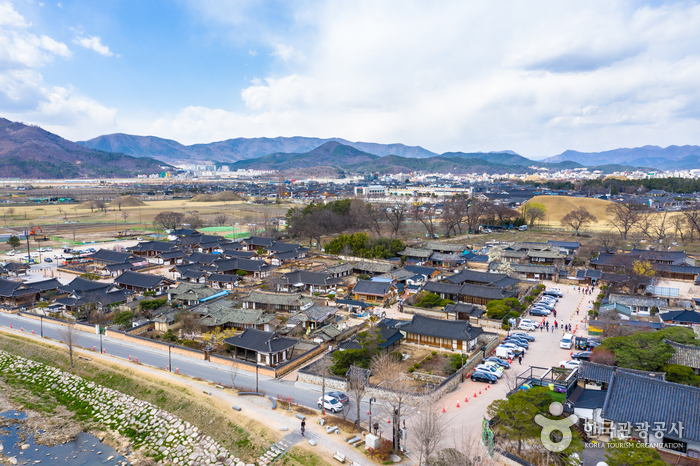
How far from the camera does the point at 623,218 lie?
63406mm

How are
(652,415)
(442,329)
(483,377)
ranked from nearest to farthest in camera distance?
1. (652,415)
2. (483,377)
3. (442,329)

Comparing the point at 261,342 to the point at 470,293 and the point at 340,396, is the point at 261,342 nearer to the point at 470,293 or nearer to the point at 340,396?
the point at 340,396

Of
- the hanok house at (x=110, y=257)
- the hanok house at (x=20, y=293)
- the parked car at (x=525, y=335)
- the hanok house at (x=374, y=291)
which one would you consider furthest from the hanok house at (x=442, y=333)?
the hanok house at (x=110, y=257)

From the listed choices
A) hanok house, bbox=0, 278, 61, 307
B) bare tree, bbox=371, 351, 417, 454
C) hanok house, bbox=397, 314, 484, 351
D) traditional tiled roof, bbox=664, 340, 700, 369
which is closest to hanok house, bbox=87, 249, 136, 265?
hanok house, bbox=0, 278, 61, 307

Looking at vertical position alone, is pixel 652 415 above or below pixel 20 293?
above

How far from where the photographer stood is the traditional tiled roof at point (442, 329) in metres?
23.7

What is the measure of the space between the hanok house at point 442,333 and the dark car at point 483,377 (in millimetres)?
3418

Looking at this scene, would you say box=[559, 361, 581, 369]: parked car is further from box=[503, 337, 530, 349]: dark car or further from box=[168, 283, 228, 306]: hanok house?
box=[168, 283, 228, 306]: hanok house

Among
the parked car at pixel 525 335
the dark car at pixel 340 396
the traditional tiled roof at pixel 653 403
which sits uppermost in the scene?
the traditional tiled roof at pixel 653 403

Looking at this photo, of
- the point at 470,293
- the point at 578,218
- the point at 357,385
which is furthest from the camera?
the point at 578,218

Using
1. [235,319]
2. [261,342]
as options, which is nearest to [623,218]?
[235,319]

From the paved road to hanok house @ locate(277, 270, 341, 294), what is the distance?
14438 mm

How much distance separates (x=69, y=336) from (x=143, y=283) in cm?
1359

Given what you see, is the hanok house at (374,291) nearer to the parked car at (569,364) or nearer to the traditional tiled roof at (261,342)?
the traditional tiled roof at (261,342)
